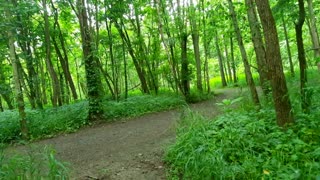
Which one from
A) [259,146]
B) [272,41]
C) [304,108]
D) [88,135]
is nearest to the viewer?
[259,146]

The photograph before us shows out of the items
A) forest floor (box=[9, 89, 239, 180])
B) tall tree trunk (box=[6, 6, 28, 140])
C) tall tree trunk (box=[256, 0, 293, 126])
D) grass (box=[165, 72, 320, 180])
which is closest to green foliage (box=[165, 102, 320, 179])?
grass (box=[165, 72, 320, 180])

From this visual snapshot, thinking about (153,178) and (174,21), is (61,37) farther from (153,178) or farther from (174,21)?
(153,178)

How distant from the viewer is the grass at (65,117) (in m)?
8.62

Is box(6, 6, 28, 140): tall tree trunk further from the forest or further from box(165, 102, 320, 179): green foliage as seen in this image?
box(165, 102, 320, 179): green foliage

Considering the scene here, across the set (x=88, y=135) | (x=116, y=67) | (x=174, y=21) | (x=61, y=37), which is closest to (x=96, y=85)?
(x=88, y=135)

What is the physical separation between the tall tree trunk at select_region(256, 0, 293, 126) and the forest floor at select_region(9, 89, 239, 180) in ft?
7.04

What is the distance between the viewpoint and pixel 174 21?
40.1ft

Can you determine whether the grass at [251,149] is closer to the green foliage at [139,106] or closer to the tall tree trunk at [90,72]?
the tall tree trunk at [90,72]

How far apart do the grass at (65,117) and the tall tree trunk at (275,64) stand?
21.6 ft

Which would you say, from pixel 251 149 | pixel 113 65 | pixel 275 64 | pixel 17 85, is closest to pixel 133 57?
pixel 113 65

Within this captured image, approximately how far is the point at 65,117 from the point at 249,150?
23.6 feet

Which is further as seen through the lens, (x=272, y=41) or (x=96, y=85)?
(x=96, y=85)

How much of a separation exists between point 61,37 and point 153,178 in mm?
11514

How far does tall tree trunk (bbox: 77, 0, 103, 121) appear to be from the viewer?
900 cm
